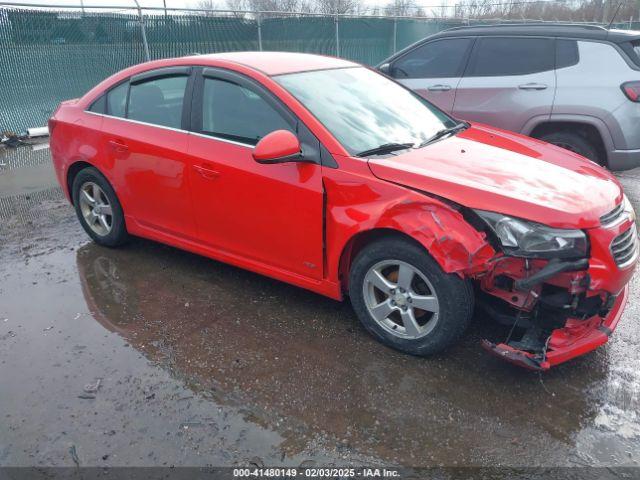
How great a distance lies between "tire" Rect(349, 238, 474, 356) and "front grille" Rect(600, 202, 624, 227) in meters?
0.80

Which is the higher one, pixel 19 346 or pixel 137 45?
pixel 137 45

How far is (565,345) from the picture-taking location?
2.96 m

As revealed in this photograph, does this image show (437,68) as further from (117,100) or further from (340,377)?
(340,377)

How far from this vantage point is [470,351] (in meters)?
3.39

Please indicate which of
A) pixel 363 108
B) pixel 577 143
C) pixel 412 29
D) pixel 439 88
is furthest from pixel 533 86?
pixel 412 29

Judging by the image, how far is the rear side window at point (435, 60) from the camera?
22.0 ft

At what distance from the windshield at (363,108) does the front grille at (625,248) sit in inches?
53.9

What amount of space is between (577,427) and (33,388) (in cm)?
298

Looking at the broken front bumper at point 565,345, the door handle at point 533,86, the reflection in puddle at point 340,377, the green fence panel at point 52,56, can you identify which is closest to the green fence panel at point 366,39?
the green fence panel at point 52,56

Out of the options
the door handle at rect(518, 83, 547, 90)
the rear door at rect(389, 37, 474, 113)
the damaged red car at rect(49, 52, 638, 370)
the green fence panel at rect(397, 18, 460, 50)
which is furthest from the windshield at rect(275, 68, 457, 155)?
the green fence panel at rect(397, 18, 460, 50)

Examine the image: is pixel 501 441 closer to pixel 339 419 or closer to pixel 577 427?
pixel 577 427

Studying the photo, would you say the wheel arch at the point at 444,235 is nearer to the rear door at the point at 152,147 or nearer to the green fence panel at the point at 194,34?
the rear door at the point at 152,147

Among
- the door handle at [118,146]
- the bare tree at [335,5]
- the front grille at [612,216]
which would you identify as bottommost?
the front grille at [612,216]

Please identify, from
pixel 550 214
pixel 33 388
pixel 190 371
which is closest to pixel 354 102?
pixel 550 214
